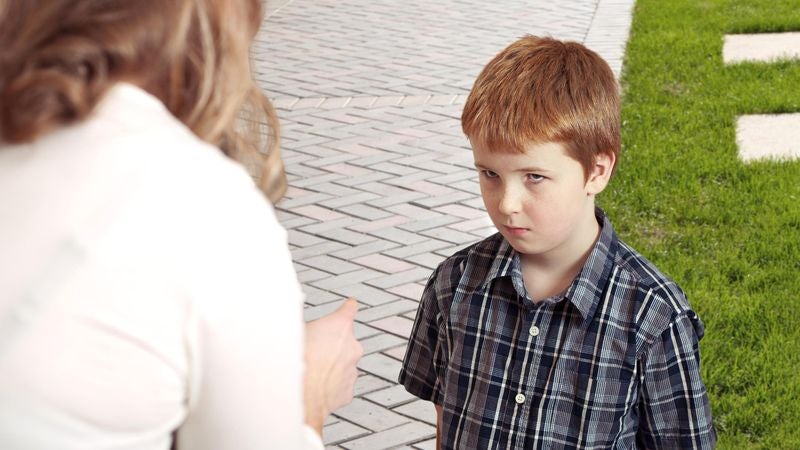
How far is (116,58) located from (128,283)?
23 cm

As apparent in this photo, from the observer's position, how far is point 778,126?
623cm

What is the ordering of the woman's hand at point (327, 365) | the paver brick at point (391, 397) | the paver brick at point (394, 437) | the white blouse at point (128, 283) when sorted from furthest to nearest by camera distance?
the paver brick at point (391, 397) → the paver brick at point (394, 437) → the woman's hand at point (327, 365) → the white blouse at point (128, 283)

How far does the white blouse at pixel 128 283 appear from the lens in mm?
1072

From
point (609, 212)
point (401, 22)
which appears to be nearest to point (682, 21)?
point (401, 22)

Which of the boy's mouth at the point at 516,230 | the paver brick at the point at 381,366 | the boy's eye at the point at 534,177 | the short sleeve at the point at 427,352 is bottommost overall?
the paver brick at the point at 381,366

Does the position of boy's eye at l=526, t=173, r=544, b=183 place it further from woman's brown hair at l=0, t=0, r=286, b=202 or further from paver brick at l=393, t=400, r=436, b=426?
paver brick at l=393, t=400, r=436, b=426

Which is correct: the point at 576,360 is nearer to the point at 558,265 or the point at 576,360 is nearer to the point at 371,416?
the point at 558,265

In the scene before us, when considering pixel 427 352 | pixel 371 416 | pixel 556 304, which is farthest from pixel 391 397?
pixel 556 304

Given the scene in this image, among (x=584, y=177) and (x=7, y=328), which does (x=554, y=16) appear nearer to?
(x=584, y=177)

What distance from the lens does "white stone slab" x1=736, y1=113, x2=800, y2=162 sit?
19.1ft

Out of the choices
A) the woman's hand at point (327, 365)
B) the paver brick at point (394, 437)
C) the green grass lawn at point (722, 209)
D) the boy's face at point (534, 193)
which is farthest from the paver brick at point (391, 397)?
the woman's hand at point (327, 365)

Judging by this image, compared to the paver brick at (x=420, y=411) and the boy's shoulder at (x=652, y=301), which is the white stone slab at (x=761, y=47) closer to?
the paver brick at (x=420, y=411)

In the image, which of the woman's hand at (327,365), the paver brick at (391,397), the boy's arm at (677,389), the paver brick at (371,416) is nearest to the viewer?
the woman's hand at (327,365)

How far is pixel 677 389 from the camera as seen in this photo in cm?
211
